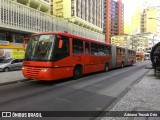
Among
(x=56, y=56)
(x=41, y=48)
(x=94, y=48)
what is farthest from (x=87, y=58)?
(x=41, y=48)

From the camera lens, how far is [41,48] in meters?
11.9

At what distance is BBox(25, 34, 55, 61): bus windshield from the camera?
1170 cm

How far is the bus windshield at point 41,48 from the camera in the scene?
1170 centimetres

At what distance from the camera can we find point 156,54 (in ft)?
59.2

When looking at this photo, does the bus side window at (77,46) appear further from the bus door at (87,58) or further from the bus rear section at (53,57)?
the bus door at (87,58)

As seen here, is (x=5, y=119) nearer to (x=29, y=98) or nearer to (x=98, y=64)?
(x=29, y=98)

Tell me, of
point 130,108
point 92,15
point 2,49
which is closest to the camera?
point 130,108

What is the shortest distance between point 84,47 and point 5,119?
1060 centimetres

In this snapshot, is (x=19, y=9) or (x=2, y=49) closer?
(x=2, y=49)

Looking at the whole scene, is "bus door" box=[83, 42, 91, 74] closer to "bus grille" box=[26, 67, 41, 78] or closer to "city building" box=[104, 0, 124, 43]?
"bus grille" box=[26, 67, 41, 78]

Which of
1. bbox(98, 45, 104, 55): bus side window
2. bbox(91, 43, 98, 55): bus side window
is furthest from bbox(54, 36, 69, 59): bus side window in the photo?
bbox(98, 45, 104, 55): bus side window

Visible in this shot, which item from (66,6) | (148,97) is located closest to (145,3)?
(66,6)

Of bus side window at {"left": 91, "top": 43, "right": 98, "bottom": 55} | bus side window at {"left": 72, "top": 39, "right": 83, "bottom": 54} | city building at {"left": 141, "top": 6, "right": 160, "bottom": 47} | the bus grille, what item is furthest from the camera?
city building at {"left": 141, "top": 6, "right": 160, "bottom": 47}

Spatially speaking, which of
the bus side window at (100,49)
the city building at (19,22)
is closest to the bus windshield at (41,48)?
the bus side window at (100,49)
